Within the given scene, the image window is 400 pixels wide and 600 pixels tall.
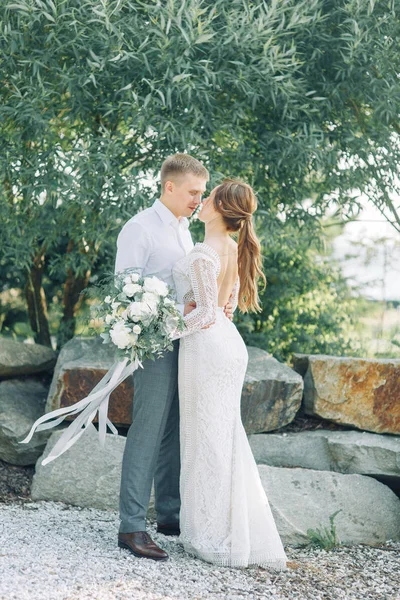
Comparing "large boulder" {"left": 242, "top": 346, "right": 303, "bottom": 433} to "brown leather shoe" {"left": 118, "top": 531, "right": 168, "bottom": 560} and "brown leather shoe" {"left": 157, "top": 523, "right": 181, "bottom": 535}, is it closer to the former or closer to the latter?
"brown leather shoe" {"left": 157, "top": 523, "right": 181, "bottom": 535}

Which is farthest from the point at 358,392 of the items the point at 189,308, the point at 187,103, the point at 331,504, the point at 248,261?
the point at 187,103

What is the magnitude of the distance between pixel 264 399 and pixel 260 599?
245cm

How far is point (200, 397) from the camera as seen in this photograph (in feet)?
14.0

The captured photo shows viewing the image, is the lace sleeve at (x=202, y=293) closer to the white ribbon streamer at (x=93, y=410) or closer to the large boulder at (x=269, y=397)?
the white ribbon streamer at (x=93, y=410)

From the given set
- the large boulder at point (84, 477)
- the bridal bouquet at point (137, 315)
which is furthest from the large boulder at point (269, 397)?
the bridal bouquet at point (137, 315)

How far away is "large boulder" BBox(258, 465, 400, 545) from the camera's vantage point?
5.15 metres

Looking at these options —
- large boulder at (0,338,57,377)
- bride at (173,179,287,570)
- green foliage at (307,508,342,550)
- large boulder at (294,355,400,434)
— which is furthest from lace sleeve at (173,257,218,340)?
large boulder at (0,338,57,377)

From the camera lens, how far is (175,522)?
474 centimetres

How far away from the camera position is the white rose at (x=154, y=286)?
13.0 ft

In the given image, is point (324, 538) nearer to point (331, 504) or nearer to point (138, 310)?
point (331, 504)

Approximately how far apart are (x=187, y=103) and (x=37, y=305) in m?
3.18

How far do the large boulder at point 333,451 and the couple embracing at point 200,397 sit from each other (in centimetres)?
163

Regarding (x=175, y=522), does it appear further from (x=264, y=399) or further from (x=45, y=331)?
(x=45, y=331)

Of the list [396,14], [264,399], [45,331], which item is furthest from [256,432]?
[396,14]
